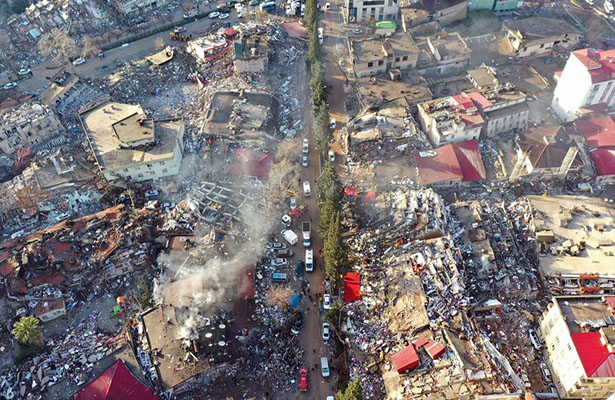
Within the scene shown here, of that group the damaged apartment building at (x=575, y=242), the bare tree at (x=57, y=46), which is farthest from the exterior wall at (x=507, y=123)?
the bare tree at (x=57, y=46)

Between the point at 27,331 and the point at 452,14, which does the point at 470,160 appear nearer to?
the point at 452,14

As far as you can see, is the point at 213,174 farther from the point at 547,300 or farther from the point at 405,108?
the point at 547,300

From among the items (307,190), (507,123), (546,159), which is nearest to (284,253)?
(307,190)

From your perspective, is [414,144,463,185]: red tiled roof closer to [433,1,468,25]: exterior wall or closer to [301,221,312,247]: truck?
[301,221,312,247]: truck

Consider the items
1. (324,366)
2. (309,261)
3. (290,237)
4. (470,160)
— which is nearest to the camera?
(324,366)

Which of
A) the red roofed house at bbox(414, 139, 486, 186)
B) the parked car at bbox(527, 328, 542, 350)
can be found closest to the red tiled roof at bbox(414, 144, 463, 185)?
the red roofed house at bbox(414, 139, 486, 186)

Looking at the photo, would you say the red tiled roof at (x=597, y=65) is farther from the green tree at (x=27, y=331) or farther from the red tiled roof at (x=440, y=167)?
the green tree at (x=27, y=331)
